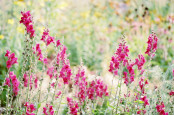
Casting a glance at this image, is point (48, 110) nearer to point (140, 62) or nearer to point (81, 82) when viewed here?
point (81, 82)

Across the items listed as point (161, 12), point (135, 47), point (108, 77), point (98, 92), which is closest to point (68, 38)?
point (135, 47)

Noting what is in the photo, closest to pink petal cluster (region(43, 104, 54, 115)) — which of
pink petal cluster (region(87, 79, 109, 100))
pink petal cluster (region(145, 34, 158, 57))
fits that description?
pink petal cluster (region(87, 79, 109, 100))

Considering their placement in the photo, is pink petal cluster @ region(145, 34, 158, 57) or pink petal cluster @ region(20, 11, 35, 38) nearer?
pink petal cluster @ region(20, 11, 35, 38)

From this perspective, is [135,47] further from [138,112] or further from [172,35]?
[138,112]

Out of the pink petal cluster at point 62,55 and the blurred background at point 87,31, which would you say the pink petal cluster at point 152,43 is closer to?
the pink petal cluster at point 62,55

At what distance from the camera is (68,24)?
8.50 meters

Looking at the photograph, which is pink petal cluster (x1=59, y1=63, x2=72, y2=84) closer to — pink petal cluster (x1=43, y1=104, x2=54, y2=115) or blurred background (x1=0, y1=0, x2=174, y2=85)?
pink petal cluster (x1=43, y1=104, x2=54, y2=115)

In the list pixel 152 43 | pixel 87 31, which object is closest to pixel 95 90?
pixel 152 43

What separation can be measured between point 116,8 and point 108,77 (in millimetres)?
3890

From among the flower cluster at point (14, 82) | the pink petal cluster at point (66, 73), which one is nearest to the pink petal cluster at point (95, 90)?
the pink petal cluster at point (66, 73)

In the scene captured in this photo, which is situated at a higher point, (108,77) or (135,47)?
(135,47)

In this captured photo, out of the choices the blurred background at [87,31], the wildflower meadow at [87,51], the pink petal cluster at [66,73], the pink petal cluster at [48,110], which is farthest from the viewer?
the blurred background at [87,31]

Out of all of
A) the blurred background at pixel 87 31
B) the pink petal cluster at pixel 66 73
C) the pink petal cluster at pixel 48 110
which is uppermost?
the blurred background at pixel 87 31

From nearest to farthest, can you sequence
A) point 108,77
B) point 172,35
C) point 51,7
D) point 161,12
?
1. point 108,77
2. point 51,7
3. point 172,35
4. point 161,12
